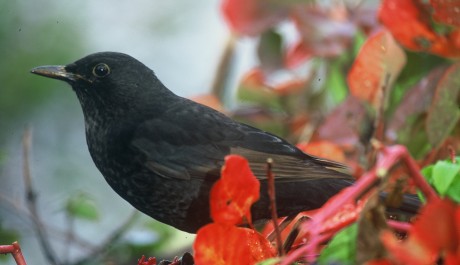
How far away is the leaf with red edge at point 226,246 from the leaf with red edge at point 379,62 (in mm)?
1120

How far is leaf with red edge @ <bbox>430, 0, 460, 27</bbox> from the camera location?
7.07 feet

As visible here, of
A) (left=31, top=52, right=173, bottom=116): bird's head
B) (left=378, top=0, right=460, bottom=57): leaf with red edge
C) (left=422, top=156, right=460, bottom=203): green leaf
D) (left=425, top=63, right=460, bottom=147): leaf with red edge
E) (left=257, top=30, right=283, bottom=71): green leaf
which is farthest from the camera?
(left=257, top=30, right=283, bottom=71): green leaf

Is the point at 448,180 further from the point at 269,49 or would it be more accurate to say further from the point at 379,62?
the point at 269,49

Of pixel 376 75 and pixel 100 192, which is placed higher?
pixel 376 75

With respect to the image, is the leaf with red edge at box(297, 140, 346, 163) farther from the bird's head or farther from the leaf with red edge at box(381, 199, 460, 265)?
the leaf with red edge at box(381, 199, 460, 265)

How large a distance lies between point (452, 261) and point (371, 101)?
1.59 metres

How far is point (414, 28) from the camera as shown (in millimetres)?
2395

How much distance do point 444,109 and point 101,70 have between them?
50.9 inches

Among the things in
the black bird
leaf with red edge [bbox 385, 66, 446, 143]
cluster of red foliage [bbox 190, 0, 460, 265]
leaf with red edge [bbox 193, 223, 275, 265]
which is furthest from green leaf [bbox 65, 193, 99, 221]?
leaf with red edge [bbox 193, 223, 275, 265]

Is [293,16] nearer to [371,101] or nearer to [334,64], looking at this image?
[334,64]

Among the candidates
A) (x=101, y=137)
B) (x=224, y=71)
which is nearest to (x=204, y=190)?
(x=101, y=137)

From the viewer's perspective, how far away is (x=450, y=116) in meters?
2.14

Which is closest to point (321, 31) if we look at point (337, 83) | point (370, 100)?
point (337, 83)

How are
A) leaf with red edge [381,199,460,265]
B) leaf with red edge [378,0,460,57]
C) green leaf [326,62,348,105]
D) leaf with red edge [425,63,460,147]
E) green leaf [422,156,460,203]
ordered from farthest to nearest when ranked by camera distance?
green leaf [326,62,348,105] → leaf with red edge [378,0,460,57] → leaf with red edge [425,63,460,147] → green leaf [422,156,460,203] → leaf with red edge [381,199,460,265]
